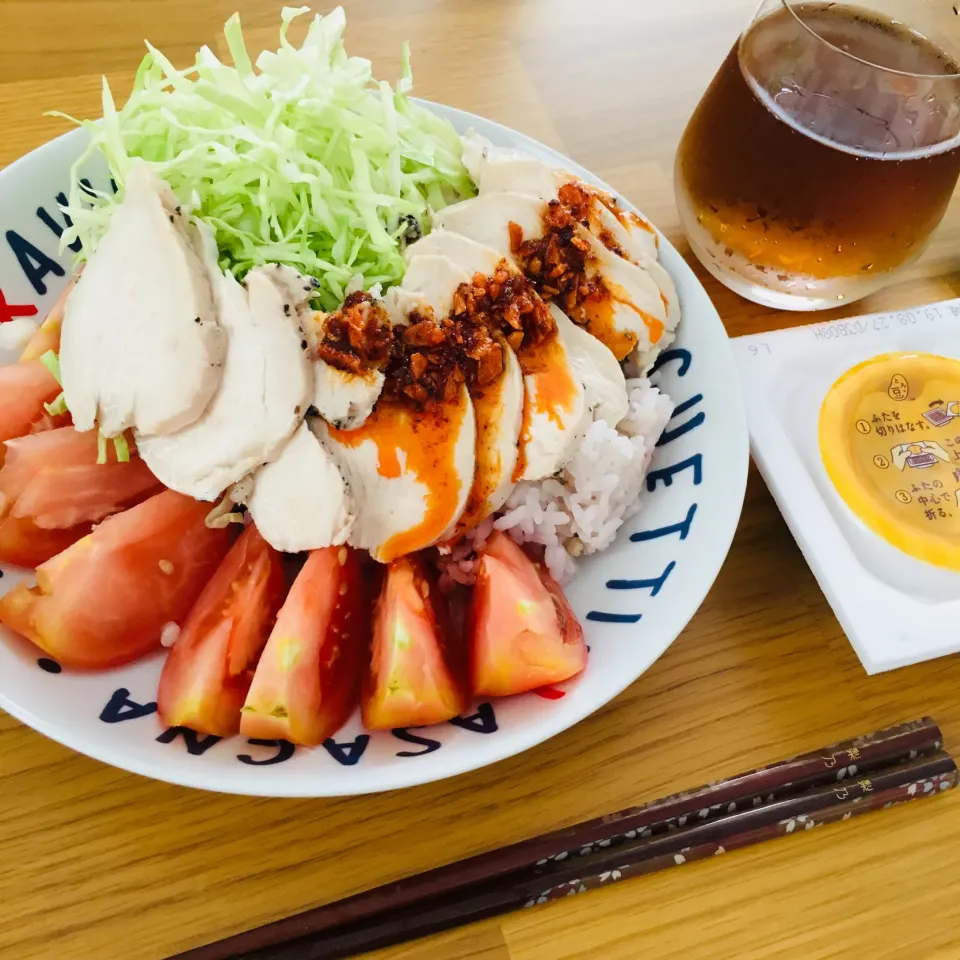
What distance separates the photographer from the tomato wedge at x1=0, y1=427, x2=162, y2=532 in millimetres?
1258

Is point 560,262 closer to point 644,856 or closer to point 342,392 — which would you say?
point 342,392

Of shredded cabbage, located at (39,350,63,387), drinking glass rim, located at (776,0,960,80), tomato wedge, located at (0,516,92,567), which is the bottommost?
tomato wedge, located at (0,516,92,567)

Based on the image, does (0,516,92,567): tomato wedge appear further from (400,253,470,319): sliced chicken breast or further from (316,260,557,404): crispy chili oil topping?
(400,253,470,319): sliced chicken breast

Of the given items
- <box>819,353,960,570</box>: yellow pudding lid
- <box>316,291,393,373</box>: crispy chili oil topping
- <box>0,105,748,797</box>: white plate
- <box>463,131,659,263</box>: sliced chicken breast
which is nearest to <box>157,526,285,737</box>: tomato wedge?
<box>0,105,748,797</box>: white plate

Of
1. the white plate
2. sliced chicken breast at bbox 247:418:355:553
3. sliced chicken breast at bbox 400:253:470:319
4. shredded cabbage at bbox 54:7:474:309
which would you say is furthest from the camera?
shredded cabbage at bbox 54:7:474:309

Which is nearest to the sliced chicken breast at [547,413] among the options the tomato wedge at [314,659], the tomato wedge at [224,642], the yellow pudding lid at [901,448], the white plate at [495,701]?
the white plate at [495,701]

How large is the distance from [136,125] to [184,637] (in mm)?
945

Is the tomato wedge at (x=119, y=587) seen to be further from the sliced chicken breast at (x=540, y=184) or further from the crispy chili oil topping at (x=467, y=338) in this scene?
the sliced chicken breast at (x=540, y=184)

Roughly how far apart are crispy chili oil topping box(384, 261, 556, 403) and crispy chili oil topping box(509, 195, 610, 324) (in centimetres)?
7

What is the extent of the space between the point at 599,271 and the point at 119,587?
968mm

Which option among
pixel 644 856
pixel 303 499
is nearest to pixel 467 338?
pixel 303 499

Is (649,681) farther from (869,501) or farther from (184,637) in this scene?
(184,637)

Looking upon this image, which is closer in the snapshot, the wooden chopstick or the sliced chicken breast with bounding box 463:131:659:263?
the wooden chopstick

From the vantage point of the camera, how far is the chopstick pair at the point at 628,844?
117 centimetres
